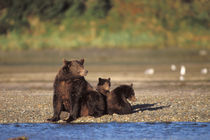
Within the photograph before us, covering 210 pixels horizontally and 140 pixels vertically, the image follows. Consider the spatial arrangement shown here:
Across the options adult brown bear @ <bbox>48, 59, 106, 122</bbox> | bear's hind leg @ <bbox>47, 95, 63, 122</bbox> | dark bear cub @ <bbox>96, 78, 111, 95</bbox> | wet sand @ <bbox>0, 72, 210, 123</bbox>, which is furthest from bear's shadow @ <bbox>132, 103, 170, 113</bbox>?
bear's hind leg @ <bbox>47, 95, 63, 122</bbox>

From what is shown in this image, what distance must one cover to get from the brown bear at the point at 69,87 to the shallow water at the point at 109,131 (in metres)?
0.38

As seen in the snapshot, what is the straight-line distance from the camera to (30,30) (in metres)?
44.3

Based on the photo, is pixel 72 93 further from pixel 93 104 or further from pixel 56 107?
pixel 93 104

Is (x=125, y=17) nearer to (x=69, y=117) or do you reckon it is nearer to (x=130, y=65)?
(x=130, y=65)

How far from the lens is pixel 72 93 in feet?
40.8

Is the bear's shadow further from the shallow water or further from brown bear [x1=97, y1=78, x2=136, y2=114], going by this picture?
the shallow water

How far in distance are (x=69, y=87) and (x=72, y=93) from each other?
0.44ft

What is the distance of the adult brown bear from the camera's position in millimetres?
12414

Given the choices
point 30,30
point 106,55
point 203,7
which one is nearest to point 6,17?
point 30,30

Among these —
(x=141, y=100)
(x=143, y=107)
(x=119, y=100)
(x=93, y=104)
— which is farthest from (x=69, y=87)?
(x=141, y=100)

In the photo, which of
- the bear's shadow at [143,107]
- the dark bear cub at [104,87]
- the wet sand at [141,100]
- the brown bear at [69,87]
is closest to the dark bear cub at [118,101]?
the wet sand at [141,100]

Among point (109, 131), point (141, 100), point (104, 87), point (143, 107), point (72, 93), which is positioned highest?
point (104, 87)

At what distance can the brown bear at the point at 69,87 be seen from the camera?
12.4m

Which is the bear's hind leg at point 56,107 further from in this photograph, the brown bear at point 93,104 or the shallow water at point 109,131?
the brown bear at point 93,104
